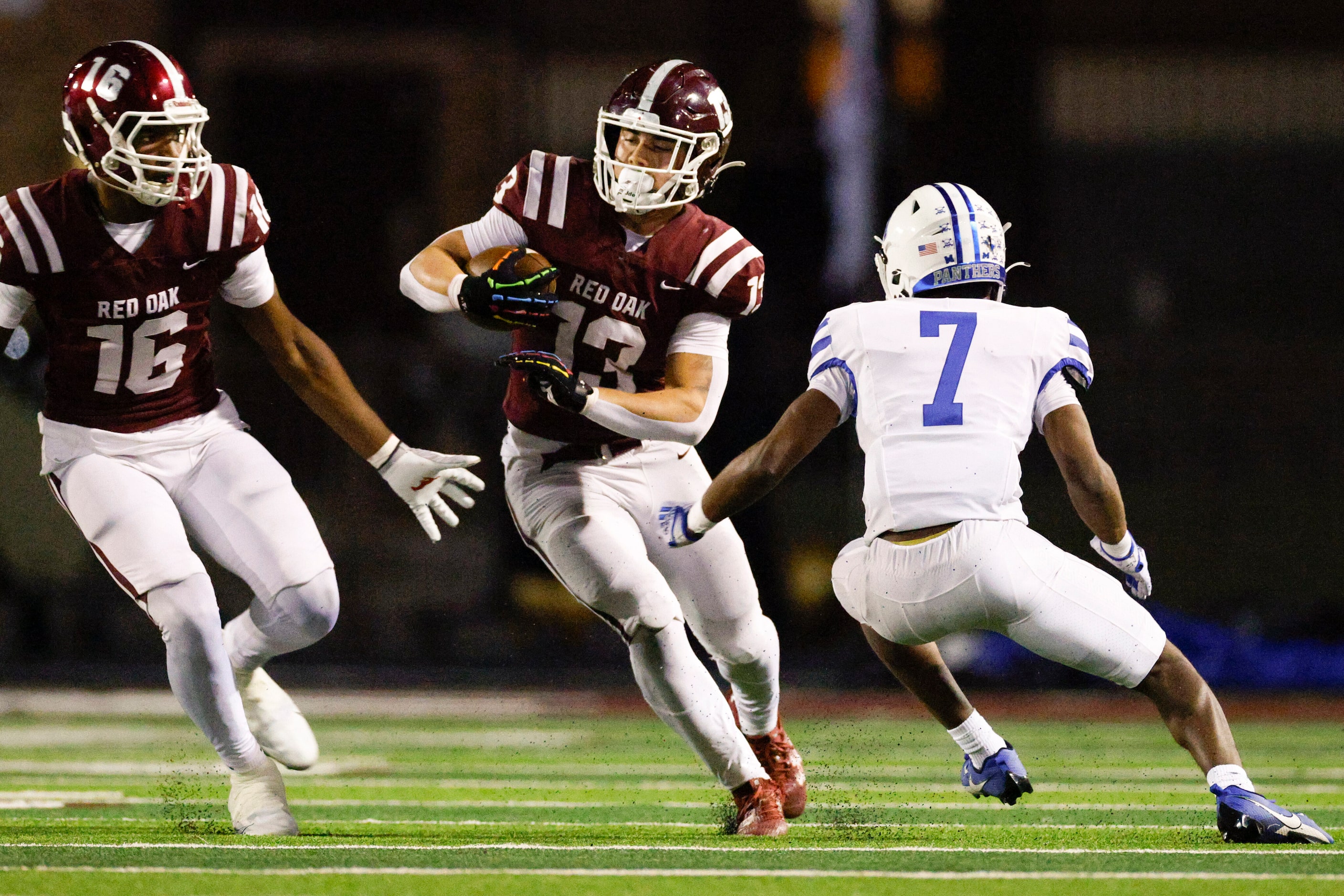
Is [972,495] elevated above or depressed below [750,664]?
above

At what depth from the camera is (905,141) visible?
27.5ft

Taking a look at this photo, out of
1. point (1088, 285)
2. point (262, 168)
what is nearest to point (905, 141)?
point (1088, 285)

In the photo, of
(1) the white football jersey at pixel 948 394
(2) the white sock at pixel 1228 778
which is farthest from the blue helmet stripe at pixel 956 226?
(2) the white sock at pixel 1228 778

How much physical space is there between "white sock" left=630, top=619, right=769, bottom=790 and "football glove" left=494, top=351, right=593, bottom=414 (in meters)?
0.50

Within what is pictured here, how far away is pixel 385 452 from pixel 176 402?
455mm

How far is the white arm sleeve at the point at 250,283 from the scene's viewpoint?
Result: 402 centimetres

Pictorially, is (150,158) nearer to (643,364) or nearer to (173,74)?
(173,74)

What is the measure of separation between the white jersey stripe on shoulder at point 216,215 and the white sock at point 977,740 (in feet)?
6.00

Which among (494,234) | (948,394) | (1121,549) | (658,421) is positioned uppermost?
(494,234)

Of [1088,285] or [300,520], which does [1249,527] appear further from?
[300,520]

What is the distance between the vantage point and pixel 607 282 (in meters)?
4.02

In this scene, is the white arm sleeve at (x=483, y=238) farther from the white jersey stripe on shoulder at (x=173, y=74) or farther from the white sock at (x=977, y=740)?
the white sock at (x=977, y=740)

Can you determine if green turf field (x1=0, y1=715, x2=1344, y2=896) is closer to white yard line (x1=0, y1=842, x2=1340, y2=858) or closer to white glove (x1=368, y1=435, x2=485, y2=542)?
white yard line (x1=0, y1=842, x2=1340, y2=858)

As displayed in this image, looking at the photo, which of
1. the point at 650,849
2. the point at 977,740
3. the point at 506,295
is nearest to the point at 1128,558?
the point at 977,740
